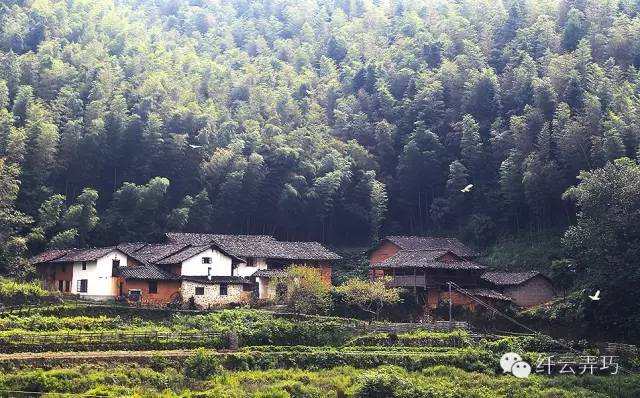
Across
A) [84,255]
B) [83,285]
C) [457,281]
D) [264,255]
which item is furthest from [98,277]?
[457,281]

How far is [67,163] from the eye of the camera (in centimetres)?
4656

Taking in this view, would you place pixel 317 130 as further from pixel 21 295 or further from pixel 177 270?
pixel 21 295

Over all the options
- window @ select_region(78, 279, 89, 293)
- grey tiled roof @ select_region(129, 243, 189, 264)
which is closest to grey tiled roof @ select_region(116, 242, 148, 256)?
grey tiled roof @ select_region(129, 243, 189, 264)

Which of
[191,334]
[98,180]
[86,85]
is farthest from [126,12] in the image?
[191,334]

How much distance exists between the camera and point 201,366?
89.0 ft

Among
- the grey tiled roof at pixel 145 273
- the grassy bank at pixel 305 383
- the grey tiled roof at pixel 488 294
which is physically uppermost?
the grey tiled roof at pixel 145 273

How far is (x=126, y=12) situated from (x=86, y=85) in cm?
3504

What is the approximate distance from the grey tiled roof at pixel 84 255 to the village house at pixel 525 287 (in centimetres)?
1838

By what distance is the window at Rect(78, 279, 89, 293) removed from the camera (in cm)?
3803

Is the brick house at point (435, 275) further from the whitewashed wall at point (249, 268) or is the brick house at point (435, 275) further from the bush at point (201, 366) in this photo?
the bush at point (201, 366)

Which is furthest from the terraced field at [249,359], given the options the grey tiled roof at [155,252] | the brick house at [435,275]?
the grey tiled roof at [155,252]

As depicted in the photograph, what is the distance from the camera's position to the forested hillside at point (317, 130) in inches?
1764

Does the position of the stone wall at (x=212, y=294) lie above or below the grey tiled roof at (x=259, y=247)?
below

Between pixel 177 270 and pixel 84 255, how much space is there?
4340 millimetres
